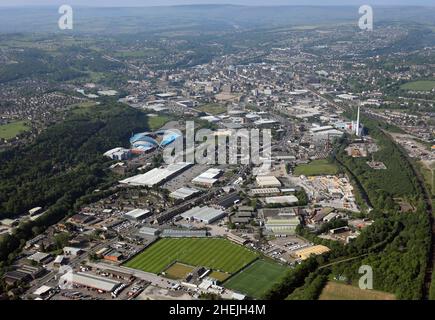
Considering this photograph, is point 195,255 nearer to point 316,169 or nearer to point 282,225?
point 282,225

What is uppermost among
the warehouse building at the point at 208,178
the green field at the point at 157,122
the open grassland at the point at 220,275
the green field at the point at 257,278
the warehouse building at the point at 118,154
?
the green field at the point at 157,122

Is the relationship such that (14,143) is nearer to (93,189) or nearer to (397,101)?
(93,189)

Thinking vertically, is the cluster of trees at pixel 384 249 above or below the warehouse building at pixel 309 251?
above

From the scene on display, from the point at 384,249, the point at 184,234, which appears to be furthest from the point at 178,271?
the point at 384,249

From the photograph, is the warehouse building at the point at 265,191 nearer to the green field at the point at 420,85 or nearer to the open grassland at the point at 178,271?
the open grassland at the point at 178,271

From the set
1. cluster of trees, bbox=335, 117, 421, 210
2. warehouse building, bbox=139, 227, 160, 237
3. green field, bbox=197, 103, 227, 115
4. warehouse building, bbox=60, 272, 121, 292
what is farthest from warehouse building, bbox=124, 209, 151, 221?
green field, bbox=197, 103, 227, 115

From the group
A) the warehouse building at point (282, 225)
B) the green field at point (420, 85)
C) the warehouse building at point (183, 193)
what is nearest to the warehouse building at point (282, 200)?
the warehouse building at point (282, 225)
